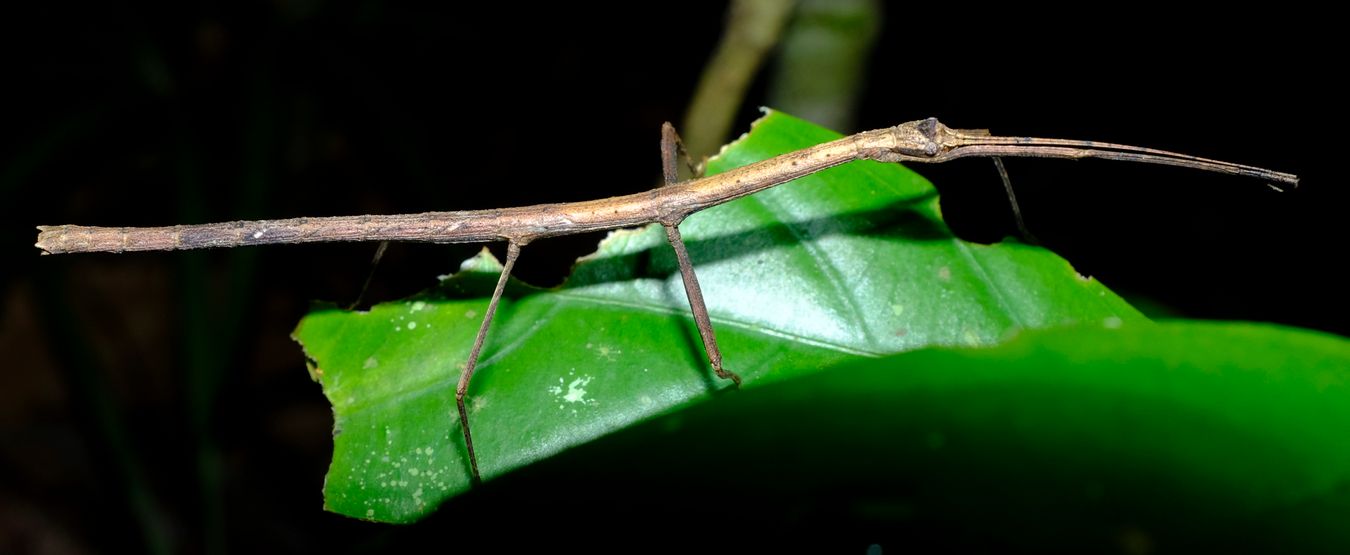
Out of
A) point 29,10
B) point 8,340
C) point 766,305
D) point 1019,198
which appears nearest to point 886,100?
point 1019,198

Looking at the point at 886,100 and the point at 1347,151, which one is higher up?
the point at 886,100

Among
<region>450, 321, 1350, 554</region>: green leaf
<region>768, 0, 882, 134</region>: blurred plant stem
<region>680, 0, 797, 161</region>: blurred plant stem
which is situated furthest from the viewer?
<region>768, 0, 882, 134</region>: blurred plant stem

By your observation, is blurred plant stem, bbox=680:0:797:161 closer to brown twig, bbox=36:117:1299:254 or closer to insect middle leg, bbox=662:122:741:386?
brown twig, bbox=36:117:1299:254

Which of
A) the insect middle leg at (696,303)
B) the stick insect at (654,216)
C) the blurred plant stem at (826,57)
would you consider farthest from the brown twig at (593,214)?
the blurred plant stem at (826,57)

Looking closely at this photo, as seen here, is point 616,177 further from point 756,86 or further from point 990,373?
point 990,373

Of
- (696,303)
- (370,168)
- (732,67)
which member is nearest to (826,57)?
(732,67)

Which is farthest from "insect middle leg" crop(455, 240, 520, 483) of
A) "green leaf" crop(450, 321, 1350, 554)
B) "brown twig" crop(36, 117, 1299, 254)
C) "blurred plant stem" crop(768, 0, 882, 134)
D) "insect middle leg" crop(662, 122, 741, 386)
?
"blurred plant stem" crop(768, 0, 882, 134)

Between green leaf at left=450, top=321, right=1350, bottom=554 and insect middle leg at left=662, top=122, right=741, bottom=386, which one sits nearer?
green leaf at left=450, top=321, right=1350, bottom=554
